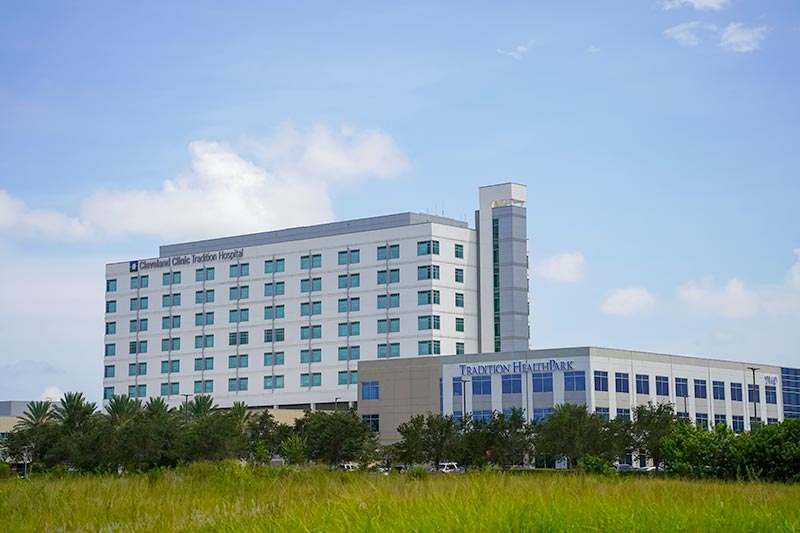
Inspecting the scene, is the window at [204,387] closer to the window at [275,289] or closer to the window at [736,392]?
the window at [275,289]

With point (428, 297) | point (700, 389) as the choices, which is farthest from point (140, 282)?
point (700, 389)

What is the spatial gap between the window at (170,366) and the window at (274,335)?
13206mm

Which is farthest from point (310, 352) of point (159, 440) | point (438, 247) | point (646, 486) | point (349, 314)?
point (646, 486)

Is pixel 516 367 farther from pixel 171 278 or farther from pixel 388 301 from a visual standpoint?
pixel 171 278

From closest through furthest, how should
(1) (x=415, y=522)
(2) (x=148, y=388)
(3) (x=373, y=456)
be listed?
(1) (x=415, y=522) → (3) (x=373, y=456) → (2) (x=148, y=388)

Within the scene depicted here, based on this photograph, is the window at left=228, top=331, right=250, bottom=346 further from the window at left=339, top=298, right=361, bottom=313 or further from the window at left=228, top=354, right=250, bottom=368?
the window at left=339, top=298, right=361, bottom=313

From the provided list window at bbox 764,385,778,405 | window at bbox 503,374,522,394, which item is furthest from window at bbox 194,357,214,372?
window at bbox 764,385,778,405

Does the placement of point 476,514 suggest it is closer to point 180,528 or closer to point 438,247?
point 180,528

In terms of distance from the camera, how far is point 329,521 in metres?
15.1

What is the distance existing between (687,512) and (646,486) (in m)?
5.23

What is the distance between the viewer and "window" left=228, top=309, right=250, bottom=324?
12681cm

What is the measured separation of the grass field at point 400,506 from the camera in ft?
46.8

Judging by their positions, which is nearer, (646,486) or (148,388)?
(646,486)

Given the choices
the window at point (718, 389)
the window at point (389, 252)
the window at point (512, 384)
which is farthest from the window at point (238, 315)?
the window at point (718, 389)
